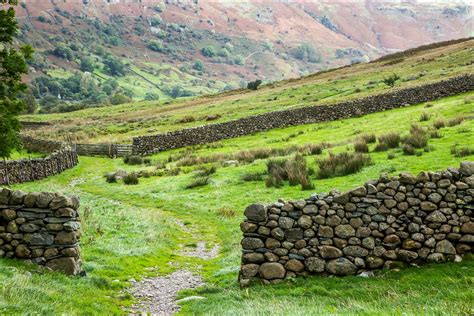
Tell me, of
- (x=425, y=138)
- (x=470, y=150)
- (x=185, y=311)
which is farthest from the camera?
(x=425, y=138)

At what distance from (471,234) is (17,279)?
34.0ft

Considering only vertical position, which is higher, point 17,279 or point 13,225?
point 13,225

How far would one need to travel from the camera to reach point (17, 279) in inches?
356

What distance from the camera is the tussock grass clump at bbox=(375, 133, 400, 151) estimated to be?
25.2 metres

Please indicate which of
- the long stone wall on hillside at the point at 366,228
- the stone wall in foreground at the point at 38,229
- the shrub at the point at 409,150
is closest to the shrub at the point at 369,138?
the shrub at the point at 409,150

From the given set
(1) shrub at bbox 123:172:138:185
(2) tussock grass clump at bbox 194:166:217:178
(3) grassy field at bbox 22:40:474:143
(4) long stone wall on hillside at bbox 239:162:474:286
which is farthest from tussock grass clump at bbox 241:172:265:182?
(3) grassy field at bbox 22:40:474:143

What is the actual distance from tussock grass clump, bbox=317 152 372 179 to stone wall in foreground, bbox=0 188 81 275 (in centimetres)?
1364

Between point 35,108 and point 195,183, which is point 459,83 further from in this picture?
point 35,108

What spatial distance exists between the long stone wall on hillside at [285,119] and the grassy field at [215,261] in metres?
14.0

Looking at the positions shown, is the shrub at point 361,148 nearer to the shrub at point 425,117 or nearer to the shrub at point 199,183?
the shrub at point 199,183

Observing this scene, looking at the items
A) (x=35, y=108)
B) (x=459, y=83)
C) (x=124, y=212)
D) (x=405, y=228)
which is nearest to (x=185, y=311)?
(x=405, y=228)

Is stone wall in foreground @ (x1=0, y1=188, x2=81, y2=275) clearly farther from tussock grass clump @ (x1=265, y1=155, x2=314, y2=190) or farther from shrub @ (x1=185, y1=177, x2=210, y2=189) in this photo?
shrub @ (x1=185, y1=177, x2=210, y2=189)

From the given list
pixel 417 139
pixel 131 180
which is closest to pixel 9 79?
pixel 131 180

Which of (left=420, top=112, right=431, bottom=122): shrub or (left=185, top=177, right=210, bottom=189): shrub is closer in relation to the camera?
(left=185, top=177, right=210, bottom=189): shrub
